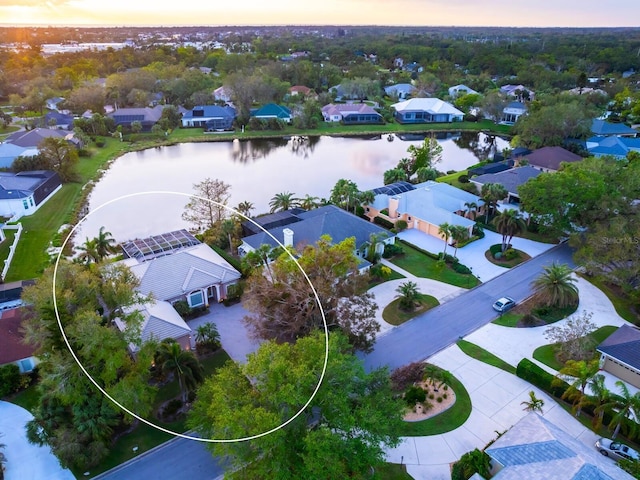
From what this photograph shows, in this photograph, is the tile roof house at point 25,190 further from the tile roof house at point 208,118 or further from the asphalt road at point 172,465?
the tile roof house at point 208,118

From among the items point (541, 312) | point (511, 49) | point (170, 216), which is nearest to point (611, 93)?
point (511, 49)

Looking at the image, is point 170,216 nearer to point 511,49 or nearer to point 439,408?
point 439,408

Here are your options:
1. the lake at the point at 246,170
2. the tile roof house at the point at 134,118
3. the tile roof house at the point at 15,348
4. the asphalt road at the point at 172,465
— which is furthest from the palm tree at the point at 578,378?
the tile roof house at the point at 134,118

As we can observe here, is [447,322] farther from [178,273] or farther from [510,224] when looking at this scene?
[178,273]

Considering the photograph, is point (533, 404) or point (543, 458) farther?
point (533, 404)

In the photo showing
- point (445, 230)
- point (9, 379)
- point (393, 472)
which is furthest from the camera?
point (445, 230)

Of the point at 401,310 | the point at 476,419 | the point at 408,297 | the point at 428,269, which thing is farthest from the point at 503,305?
the point at 476,419
